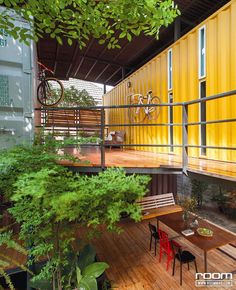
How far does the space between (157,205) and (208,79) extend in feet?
12.4

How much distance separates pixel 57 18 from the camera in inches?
104

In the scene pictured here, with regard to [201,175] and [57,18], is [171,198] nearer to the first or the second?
[201,175]

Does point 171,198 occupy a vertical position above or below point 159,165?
below

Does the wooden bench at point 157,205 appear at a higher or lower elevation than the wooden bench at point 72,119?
lower

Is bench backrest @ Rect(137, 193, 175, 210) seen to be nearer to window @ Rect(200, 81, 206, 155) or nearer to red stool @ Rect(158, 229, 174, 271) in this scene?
red stool @ Rect(158, 229, 174, 271)

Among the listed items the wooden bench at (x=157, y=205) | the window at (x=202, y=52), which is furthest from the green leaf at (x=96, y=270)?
the window at (x=202, y=52)

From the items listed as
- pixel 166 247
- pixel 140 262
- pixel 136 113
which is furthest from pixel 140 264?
pixel 136 113

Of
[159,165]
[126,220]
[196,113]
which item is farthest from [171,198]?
[159,165]

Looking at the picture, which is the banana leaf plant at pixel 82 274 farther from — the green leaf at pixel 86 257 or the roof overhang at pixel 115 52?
the roof overhang at pixel 115 52

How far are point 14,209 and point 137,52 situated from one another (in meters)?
7.62

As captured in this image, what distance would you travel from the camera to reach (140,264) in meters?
4.08

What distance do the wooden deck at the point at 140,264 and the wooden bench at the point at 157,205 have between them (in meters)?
0.59

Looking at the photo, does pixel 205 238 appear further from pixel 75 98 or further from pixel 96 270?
pixel 75 98

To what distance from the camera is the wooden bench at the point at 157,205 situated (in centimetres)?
561
